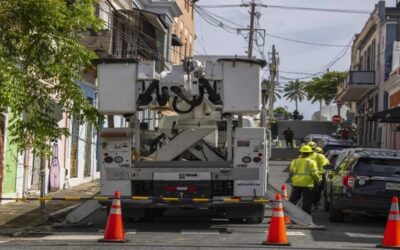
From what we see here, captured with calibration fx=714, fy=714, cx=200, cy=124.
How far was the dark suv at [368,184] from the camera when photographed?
13.1 metres

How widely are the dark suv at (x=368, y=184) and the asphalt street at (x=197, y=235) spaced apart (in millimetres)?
433

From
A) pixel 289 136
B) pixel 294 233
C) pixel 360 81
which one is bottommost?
pixel 294 233

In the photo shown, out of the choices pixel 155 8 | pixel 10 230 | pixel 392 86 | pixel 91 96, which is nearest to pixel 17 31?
pixel 10 230

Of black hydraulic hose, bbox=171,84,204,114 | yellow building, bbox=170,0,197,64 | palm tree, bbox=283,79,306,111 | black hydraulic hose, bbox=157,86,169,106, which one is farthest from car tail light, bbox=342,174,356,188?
palm tree, bbox=283,79,306,111

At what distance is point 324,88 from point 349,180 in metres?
93.7

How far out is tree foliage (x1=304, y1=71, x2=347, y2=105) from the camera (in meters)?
104

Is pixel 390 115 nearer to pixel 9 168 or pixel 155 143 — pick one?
pixel 9 168

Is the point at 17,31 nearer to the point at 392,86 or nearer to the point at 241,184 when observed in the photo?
the point at 241,184

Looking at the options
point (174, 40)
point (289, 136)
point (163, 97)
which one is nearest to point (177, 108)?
point (163, 97)

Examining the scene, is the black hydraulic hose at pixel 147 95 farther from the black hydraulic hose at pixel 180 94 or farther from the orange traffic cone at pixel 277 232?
the orange traffic cone at pixel 277 232

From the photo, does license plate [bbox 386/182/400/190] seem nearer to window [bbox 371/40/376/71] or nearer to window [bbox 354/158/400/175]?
window [bbox 354/158/400/175]

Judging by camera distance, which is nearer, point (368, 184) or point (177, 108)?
point (368, 184)

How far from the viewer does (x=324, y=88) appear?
105562mm

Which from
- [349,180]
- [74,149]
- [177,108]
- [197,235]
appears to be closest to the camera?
[197,235]
